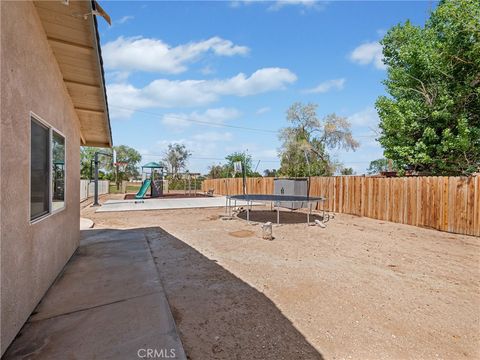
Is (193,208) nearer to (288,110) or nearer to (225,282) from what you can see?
(225,282)

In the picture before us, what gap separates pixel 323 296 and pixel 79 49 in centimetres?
453

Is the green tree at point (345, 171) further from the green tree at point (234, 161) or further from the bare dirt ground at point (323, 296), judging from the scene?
the bare dirt ground at point (323, 296)

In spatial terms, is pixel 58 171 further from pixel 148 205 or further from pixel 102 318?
pixel 148 205

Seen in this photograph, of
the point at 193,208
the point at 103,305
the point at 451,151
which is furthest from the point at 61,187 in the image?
the point at 451,151

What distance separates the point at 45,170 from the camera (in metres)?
3.23

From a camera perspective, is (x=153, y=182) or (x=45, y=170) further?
(x=153, y=182)

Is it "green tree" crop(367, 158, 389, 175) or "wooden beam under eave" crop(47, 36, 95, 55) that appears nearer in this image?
"wooden beam under eave" crop(47, 36, 95, 55)

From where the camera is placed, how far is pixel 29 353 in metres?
2.00

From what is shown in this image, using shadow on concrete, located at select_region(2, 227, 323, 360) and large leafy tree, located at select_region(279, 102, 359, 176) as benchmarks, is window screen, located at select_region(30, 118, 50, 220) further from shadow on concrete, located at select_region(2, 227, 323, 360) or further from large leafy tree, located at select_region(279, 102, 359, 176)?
large leafy tree, located at select_region(279, 102, 359, 176)

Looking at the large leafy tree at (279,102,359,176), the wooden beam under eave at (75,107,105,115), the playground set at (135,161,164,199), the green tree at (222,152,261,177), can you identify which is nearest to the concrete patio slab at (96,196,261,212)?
the playground set at (135,161,164,199)

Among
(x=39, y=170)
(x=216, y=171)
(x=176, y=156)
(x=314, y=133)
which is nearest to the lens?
(x=39, y=170)

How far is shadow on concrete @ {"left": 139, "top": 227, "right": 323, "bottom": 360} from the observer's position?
7.27ft

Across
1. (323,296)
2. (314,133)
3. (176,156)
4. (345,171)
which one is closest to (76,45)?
(323,296)

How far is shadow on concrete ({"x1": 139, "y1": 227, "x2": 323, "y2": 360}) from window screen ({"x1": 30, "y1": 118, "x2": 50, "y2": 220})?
71.5 inches
